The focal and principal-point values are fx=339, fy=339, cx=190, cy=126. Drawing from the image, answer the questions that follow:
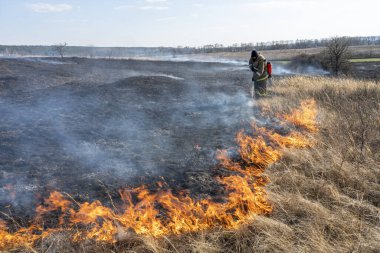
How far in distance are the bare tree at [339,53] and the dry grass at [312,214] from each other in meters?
13.5

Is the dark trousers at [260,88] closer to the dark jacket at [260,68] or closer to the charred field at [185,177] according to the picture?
the dark jacket at [260,68]

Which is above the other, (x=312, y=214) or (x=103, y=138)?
(x=103, y=138)

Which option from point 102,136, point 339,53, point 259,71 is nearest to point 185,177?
point 102,136

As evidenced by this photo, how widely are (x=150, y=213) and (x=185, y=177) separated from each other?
116 centimetres

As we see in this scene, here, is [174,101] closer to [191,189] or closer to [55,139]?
[55,139]

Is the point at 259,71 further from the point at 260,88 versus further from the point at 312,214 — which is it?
the point at 312,214

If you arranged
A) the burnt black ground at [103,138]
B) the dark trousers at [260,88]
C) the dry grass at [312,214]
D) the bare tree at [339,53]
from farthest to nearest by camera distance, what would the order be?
the bare tree at [339,53]
the dark trousers at [260,88]
the burnt black ground at [103,138]
the dry grass at [312,214]

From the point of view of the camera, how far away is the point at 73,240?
11.5 ft

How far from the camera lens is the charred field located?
140 inches

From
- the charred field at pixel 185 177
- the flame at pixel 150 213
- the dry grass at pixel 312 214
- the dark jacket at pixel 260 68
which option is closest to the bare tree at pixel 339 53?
the dark jacket at pixel 260 68

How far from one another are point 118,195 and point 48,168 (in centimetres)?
135

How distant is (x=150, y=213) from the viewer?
160 inches

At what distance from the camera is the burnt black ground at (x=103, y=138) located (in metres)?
4.76

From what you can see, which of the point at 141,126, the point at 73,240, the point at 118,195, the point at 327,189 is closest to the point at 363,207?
the point at 327,189
